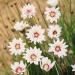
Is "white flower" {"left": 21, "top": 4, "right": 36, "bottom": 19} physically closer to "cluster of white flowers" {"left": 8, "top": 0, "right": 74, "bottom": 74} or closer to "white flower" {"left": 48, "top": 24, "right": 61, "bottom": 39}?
"cluster of white flowers" {"left": 8, "top": 0, "right": 74, "bottom": 74}

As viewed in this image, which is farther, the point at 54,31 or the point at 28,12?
the point at 28,12

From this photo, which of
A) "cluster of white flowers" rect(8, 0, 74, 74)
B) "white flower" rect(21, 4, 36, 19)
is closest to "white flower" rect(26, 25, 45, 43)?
"cluster of white flowers" rect(8, 0, 74, 74)

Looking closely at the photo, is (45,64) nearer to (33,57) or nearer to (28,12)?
(33,57)

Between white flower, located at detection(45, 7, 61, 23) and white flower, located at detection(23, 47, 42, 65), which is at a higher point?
white flower, located at detection(45, 7, 61, 23)

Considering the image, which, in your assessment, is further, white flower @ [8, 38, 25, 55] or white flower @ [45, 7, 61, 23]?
white flower @ [45, 7, 61, 23]

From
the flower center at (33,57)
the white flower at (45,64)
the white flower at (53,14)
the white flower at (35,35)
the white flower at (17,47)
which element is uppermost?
the white flower at (53,14)

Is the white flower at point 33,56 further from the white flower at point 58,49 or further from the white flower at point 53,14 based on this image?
the white flower at point 53,14

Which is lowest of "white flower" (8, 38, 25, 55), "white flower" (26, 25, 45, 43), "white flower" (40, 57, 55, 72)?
"white flower" (40, 57, 55, 72)

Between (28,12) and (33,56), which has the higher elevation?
(28,12)

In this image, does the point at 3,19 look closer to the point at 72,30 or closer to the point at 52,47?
the point at 72,30

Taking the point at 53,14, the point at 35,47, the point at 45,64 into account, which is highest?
the point at 53,14

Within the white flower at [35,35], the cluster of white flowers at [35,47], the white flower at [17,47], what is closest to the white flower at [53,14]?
the cluster of white flowers at [35,47]

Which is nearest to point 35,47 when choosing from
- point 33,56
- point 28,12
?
point 33,56
